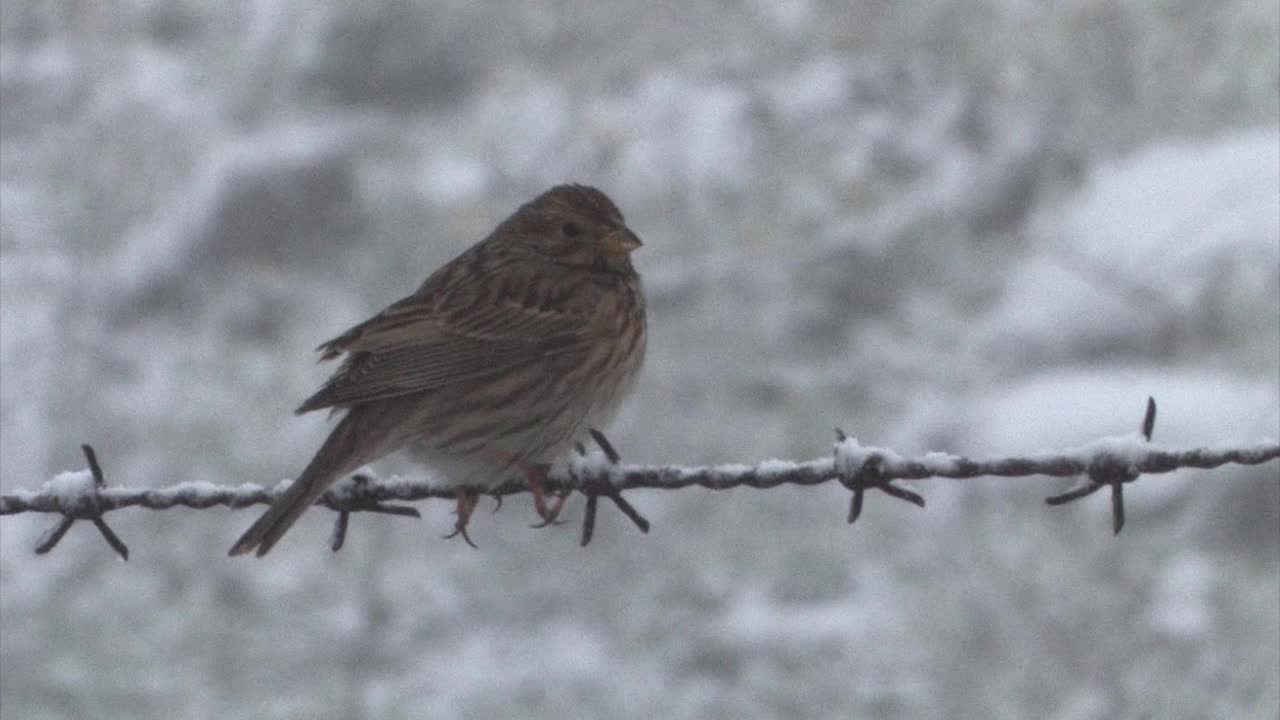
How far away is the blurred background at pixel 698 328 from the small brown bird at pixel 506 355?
4.27 meters

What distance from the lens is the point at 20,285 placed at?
9664mm

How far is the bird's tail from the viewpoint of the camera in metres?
3.13

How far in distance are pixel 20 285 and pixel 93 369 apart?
1.74 ft

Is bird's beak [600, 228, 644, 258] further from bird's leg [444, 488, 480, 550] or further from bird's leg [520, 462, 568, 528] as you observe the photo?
bird's leg [444, 488, 480, 550]

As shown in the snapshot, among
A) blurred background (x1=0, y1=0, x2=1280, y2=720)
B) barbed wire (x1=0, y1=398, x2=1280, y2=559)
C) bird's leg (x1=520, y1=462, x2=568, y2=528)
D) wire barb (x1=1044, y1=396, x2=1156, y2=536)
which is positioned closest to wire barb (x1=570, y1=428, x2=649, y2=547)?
barbed wire (x1=0, y1=398, x2=1280, y2=559)

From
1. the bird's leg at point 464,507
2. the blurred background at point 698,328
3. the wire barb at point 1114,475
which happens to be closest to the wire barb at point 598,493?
the bird's leg at point 464,507

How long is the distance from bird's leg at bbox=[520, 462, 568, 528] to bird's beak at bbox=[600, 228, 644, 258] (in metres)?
0.55

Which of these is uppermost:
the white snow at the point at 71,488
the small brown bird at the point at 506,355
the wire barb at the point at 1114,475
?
the small brown bird at the point at 506,355

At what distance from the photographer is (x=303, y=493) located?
319 cm

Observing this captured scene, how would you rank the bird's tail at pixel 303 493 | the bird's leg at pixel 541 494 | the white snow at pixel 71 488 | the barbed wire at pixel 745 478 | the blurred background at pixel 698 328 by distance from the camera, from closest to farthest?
the barbed wire at pixel 745 478 → the white snow at pixel 71 488 → the bird's tail at pixel 303 493 → the bird's leg at pixel 541 494 → the blurred background at pixel 698 328

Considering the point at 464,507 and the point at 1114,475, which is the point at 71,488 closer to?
the point at 464,507

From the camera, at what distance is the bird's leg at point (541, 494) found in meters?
3.52

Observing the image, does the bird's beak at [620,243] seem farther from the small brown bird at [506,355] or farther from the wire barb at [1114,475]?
the wire barb at [1114,475]

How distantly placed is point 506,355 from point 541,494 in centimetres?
41
